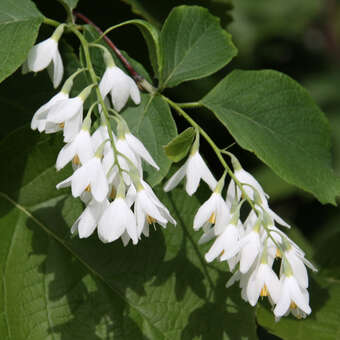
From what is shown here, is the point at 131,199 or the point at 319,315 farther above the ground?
the point at 131,199

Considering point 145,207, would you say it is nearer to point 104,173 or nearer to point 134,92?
point 104,173

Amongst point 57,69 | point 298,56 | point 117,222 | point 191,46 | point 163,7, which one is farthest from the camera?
point 298,56

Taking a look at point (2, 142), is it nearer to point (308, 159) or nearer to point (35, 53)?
point (35, 53)

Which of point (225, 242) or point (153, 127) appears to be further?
point (153, 127)

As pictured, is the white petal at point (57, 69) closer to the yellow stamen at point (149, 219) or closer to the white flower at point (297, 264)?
the yellow stamen at point (149, 219)

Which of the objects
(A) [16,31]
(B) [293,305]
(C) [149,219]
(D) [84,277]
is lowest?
(D) [84,277]

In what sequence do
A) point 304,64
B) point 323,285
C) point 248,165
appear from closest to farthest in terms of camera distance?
point 323,285 < point 248,165 < point 304,64

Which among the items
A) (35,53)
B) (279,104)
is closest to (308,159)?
(279,104)

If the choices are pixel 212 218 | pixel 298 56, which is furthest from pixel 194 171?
pixel 298 56
